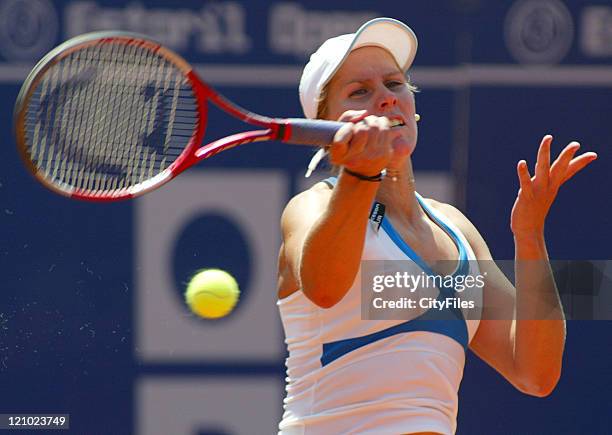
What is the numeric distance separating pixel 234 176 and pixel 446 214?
1276 millimetres

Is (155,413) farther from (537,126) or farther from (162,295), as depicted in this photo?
(537,126)

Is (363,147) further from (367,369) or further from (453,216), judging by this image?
(453,216)

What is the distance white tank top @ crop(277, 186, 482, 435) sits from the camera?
2109 mm

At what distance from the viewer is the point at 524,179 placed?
7.42 ft

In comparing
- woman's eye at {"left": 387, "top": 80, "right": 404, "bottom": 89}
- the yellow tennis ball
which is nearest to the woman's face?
woman's eye at {"left": 387, "top": 80, "right": 404, "bottom": 89}

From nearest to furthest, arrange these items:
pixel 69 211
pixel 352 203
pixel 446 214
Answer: pixel 352 203, pixel 446 214, pixel 69 211

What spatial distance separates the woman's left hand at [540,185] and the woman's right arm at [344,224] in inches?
17.9

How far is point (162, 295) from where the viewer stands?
11.9 feet

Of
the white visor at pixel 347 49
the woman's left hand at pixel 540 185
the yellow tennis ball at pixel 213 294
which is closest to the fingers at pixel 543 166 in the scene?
the woman's left hand at pixel 540 185

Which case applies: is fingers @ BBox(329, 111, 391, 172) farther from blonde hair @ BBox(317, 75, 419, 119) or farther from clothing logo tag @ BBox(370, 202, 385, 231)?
blonde hair @ BBox(317, 75, 419, 119)

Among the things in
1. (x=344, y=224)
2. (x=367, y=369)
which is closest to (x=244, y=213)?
(x=367, y=369)

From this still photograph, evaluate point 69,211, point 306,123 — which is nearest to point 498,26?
point 69,211

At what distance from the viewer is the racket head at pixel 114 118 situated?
2359 mm

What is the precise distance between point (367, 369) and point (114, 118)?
750 millimetres
